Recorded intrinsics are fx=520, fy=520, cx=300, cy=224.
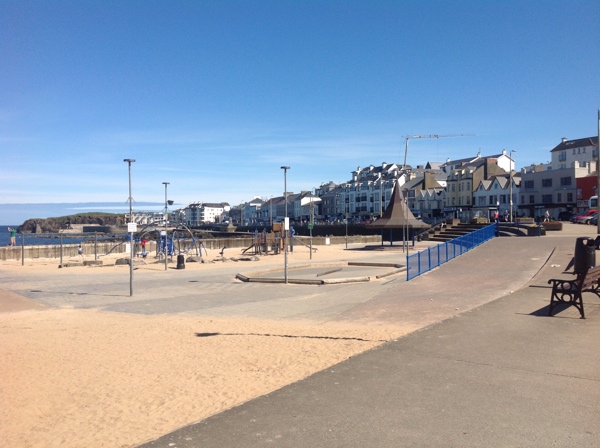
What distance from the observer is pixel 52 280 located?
24.4 m

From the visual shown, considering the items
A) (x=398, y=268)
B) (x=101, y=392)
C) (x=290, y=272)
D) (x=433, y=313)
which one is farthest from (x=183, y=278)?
(x=101, y=392)

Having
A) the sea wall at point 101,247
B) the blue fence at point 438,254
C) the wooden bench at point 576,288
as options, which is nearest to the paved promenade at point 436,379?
the wooden bench at point 576,288

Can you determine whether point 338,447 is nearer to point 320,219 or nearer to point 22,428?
point 22,428

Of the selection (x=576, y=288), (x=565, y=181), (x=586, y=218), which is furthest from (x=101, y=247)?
(x=565, y=181)

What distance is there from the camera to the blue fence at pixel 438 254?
1973 cm

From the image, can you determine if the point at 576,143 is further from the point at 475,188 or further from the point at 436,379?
the point at 436,379

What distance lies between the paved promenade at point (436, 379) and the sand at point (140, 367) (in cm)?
66

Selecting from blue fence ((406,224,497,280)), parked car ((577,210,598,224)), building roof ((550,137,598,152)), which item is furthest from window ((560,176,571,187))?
blue fence ((406,224,497,280))

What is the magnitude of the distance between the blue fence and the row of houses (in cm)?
2444

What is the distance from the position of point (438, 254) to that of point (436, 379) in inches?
606

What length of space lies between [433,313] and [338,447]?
798cm

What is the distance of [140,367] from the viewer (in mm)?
8719

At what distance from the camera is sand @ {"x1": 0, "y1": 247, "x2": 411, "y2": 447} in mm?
6215

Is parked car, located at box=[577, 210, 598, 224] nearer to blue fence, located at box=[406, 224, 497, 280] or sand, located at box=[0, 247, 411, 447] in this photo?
blue fence, located at box=[406, 224, 497, 280]
